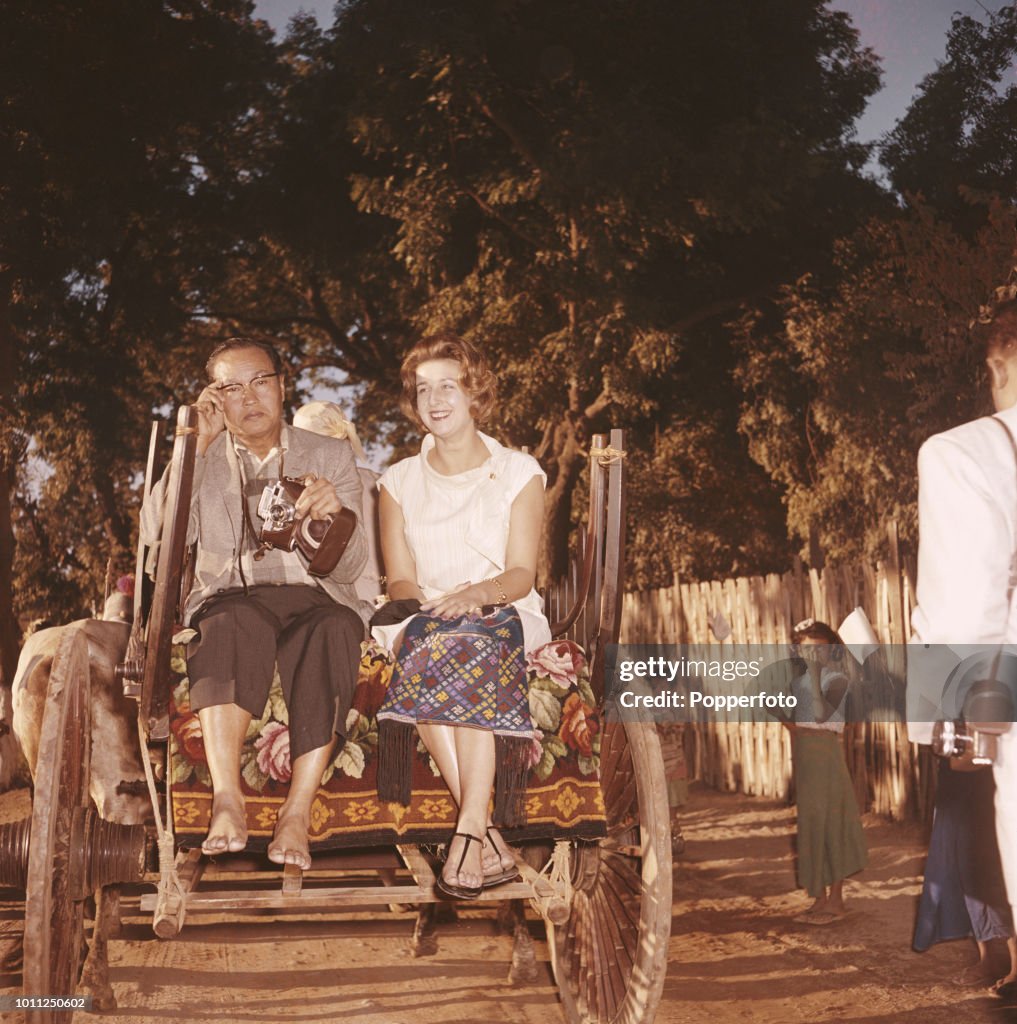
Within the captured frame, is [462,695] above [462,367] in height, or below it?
below

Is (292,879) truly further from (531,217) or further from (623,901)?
(531,217)

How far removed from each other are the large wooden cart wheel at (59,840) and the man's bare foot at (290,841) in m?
0.62

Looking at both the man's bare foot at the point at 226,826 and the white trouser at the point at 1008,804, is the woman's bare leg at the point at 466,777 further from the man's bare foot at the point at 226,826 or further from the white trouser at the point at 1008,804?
the white trouser at the point at 1008,804

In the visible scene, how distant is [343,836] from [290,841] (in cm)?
30

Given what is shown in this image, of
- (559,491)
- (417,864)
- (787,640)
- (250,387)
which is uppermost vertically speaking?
(559,491)

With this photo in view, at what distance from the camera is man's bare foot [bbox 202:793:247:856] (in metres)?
3.65

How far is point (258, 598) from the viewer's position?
4133 millimetres

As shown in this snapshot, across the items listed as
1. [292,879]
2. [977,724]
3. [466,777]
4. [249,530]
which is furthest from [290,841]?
[977,724]

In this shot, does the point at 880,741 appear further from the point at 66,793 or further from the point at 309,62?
the point at 309,62

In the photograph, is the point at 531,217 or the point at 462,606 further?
the point at 531,217

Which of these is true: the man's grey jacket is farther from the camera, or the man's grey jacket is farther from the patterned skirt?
the camera

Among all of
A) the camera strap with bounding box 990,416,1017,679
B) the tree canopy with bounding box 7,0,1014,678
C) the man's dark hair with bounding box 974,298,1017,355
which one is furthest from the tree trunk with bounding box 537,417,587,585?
the camera strap with bounding box 990,416,1017,679

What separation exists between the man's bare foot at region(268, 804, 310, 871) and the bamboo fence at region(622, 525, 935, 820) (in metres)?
6.74

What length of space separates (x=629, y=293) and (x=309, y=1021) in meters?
12.2
